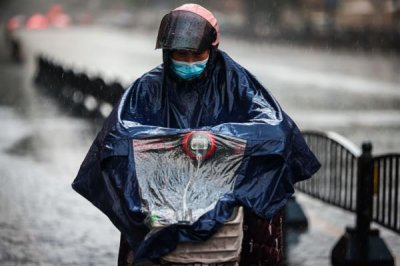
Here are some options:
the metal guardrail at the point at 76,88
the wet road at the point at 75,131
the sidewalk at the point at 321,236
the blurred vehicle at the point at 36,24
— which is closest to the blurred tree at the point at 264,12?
the blurred vehicle at the point at 36,24

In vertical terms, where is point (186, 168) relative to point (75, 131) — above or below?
above

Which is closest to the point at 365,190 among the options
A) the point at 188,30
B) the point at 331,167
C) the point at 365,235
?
the point at 365,235

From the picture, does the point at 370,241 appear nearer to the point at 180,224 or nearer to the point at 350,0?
the point at 180,224

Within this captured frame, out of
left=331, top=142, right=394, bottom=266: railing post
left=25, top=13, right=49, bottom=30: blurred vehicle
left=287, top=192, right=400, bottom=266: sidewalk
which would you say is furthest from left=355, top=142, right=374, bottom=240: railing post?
left=25, top=13, right=49, bottom=30: blurred vehicle

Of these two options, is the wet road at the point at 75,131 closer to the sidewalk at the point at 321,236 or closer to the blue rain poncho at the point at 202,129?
the sidewalk at the point at 321,236

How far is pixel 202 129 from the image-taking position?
3734 millimetres

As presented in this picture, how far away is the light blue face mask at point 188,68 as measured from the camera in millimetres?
3959

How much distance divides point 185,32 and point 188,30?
2 centimetres

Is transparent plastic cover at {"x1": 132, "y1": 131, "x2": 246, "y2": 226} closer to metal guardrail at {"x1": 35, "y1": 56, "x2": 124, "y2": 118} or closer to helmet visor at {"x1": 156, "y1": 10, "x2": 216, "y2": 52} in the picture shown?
helmet visor at {"x1": 156, "y1": 10, "x2": 216, "y2": 52}

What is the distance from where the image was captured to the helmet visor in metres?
3.87

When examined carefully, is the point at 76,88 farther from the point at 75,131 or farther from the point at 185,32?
the point at 185,32

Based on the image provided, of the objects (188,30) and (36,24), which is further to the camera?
(36,24)

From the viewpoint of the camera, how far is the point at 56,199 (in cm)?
945

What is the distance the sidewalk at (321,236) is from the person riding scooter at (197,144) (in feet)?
10.3
